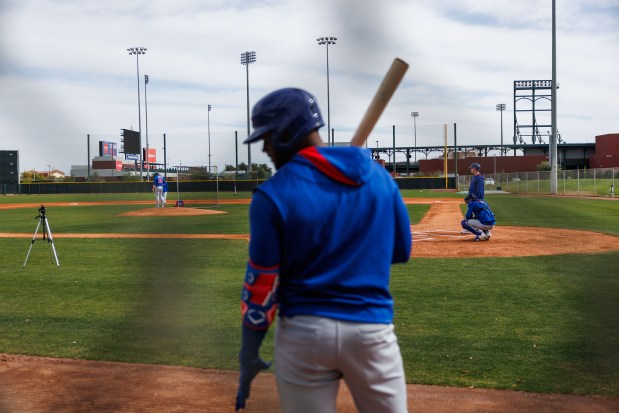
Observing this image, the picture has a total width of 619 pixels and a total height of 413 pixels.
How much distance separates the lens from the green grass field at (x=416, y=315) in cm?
428

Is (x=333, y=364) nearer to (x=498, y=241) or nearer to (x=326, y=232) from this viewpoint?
(x=326, y=232)

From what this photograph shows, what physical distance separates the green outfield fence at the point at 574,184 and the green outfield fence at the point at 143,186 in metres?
2.48

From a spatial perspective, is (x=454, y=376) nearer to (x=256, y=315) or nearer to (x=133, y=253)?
(x=256, y=315)

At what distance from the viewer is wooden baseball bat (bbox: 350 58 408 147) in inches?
60.4

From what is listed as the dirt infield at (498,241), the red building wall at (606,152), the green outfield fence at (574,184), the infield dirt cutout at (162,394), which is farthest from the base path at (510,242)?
the red building wall at (606,152)

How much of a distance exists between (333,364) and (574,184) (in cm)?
3744

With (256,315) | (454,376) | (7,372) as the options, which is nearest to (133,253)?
(7,372)

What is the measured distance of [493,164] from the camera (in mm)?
56844

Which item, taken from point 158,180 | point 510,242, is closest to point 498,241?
point 510,242

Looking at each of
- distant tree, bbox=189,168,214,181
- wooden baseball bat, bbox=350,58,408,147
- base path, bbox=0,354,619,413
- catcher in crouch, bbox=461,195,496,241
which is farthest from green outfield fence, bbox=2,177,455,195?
wooden baseball bat, bbox=350,58,408,147

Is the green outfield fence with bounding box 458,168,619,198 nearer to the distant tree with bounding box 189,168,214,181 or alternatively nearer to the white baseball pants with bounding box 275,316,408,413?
the distant tree with bounding box 189,168,214,181

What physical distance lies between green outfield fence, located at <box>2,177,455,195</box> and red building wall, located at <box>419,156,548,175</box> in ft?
26.7

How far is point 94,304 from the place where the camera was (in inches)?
250

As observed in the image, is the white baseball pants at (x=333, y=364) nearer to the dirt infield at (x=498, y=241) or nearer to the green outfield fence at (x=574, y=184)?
the dirt infield at (x=498, y=241)
